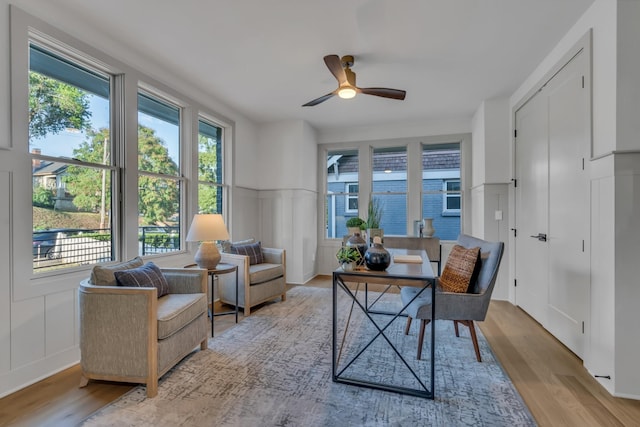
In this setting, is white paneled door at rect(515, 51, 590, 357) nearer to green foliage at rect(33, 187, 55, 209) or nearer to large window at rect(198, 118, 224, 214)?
large window at rect(198, 118, 224, 214)

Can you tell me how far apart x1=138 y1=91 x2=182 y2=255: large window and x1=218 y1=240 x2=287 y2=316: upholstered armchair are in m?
0.71

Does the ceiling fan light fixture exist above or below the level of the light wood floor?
above

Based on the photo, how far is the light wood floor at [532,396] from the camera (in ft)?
5.71

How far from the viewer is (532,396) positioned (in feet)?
6.41

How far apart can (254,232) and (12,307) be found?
10.9 ft

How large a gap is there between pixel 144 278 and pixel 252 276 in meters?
1.37

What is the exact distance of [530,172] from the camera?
341cm

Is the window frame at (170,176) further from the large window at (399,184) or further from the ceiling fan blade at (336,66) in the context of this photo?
the large window at (399,184)

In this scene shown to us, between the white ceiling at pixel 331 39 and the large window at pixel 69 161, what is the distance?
0.43 meters

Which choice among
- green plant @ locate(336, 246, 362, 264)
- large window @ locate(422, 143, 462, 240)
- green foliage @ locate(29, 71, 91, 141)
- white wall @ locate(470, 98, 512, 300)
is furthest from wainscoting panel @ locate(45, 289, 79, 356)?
large window @ locate(422, 143, 462, 240)

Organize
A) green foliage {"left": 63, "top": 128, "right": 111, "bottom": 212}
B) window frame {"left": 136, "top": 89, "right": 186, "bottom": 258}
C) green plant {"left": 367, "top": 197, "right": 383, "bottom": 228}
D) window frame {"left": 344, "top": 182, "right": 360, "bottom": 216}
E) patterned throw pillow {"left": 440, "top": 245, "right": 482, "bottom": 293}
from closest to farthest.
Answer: patterned throw pillow {"left": 440, "top": 245, "right": 482, "bottom": 293} → green foliage {"left": 63, "top": 128, "right": 111, "bottom": 212} → window frame {"left": 136, "top": 89, "right": 186, "bottom": 258} → green plant {"left": 367, "top": 197, "right": 383, "bottom": 228} → window frame {"left": 344, "top": 182, "right": 360, "bottom": 216}

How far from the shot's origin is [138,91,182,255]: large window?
125 inches

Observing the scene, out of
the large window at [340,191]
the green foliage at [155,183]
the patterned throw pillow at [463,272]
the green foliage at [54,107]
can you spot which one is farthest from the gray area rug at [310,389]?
the large window at [340,191]

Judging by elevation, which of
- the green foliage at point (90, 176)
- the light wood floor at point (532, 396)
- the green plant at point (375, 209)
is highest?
the green foliage at point (90, 176)
